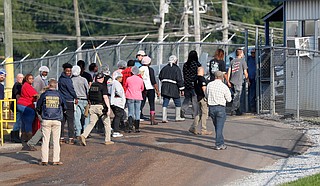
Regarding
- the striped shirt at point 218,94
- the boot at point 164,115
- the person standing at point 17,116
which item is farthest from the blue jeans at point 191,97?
the person standing at point 17,116

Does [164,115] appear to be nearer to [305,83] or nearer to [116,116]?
[116,116]

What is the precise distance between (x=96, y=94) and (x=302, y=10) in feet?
25.5

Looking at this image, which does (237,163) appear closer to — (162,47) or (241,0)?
(162,47)

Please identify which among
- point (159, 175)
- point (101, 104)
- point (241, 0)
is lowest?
point (159, 175)

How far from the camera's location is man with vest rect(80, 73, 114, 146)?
16.6 m

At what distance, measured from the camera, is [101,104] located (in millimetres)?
16703

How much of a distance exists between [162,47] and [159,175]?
1843 centimetres

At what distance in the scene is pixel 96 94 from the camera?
1673 cm

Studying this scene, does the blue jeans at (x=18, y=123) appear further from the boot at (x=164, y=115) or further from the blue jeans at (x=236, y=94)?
the blue jeans at (x=236, y=94)

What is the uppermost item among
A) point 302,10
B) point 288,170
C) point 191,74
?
point 302,10

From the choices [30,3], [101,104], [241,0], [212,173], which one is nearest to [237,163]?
[212,173]

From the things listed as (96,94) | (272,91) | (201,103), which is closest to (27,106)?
(96,94)

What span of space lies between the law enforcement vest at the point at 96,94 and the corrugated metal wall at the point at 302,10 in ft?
24.7

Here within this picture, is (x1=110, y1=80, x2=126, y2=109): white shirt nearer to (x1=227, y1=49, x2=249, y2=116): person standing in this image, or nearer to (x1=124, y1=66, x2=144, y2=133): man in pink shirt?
(x1=124, y1=66, x2=144, y2=133): man in pink shirt
